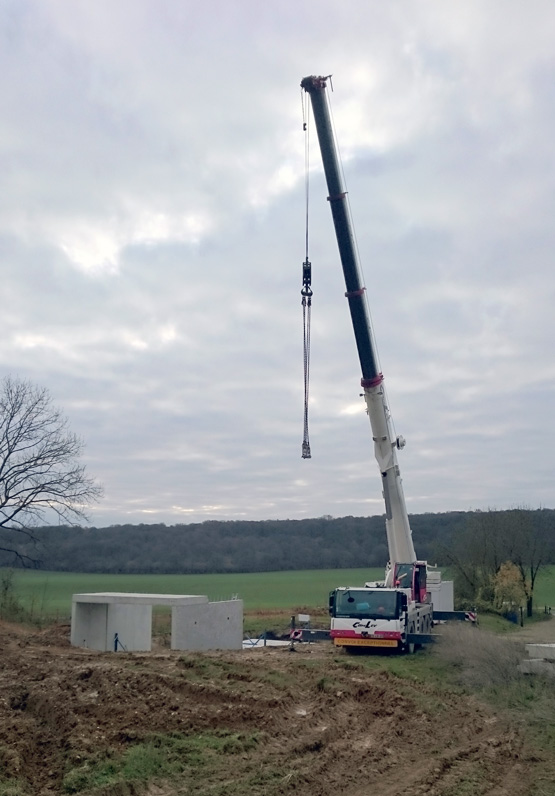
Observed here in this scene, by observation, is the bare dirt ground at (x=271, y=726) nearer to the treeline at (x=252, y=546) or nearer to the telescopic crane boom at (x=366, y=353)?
the telescopic crane boom at (x=366, y=353)

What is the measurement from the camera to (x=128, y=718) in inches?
496

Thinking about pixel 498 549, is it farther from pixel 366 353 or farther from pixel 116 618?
pixel 366 353

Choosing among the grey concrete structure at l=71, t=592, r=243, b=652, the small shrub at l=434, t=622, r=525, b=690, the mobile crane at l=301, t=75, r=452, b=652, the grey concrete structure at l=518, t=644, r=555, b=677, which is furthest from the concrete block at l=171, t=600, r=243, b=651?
the grey concrete structure at l=518, t=644, r=555, b=677

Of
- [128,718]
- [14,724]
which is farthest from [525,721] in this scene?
[14,724]

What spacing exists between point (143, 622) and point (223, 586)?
3519 centimetres

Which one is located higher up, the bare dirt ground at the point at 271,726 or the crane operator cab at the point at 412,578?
the crane operator cab at the point at 412,578

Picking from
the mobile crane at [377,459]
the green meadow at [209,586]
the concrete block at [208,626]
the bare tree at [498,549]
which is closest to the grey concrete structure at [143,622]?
the concrete block at [208,626]

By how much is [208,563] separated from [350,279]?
210 feet

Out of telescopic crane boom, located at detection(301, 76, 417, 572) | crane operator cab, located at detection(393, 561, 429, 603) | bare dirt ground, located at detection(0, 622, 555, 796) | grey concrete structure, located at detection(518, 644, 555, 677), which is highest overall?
telescopic crane boom, located at detection(301, 76, 417, 572)

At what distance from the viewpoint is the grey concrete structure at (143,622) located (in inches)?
1081

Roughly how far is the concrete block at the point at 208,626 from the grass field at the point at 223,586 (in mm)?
10601

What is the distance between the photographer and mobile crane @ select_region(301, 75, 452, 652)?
20.8 metres

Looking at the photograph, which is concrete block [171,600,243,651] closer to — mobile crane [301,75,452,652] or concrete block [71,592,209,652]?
concrete block [71,592,209,652]

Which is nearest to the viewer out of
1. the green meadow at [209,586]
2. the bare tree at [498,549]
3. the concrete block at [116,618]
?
the concrete block at [116,618]
